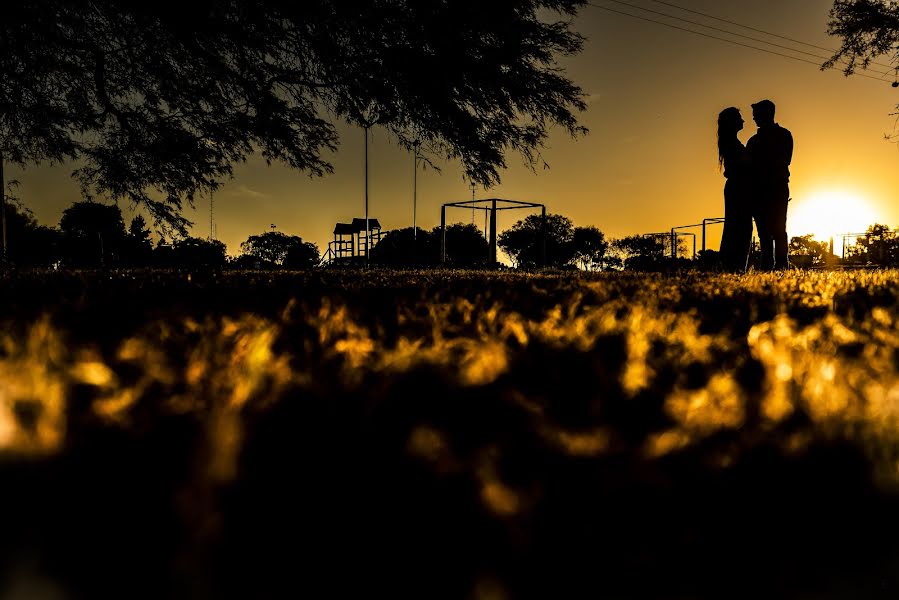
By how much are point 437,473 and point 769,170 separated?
11.1m

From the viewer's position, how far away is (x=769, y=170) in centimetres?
1003

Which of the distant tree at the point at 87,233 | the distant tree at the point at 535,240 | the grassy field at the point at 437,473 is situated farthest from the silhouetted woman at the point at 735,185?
the distant tree at the point at 535,240

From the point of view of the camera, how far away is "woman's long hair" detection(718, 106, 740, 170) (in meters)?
10.7

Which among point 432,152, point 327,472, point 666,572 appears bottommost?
point 666,572

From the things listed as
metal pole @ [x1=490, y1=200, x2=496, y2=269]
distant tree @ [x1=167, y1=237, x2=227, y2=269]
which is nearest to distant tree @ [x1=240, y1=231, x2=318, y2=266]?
distant tree @ [x1=167, y1=237, x2=227, y2=269]

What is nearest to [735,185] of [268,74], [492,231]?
[268,74]

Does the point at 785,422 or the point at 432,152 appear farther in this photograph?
the point at 432,152

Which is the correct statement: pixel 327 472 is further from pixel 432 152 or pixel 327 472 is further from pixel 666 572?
pixel 432 152

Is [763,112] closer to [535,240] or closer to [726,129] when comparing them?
[726,129]

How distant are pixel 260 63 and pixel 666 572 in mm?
10894

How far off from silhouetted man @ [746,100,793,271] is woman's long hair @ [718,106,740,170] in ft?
1.74

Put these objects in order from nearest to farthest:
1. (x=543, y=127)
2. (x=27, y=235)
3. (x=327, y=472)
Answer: (x=327, y=472) → (x=543, y=127) → (x=27, y=235)

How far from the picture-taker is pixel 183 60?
1025 cm

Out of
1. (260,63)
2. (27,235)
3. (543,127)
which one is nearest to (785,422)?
(543,127)
